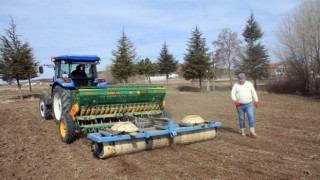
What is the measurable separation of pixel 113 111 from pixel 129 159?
223 cm

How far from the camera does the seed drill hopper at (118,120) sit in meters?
6.51

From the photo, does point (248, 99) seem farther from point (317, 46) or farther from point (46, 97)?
point (317, 46)

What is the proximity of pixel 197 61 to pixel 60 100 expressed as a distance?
25.8 m

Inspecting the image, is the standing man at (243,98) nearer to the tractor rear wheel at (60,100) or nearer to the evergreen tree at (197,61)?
the tractor rear wheel at (60,100)

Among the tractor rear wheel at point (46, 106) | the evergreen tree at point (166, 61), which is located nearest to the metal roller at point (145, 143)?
the tractor rear wheel at point (46, 106)

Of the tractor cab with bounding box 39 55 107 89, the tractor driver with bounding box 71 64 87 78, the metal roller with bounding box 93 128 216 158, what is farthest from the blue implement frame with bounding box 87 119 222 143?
the tractor driver with bounding box 71 64 87 78

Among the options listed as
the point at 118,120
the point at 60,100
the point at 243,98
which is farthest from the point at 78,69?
the point at 243,98

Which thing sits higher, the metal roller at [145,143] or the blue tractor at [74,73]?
the blue tractor at [74,73]

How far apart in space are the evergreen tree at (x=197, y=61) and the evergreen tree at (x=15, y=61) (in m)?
15.6

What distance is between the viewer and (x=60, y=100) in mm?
9727

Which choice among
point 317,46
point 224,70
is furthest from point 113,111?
point 224,70

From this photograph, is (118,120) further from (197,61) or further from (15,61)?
(197,61)

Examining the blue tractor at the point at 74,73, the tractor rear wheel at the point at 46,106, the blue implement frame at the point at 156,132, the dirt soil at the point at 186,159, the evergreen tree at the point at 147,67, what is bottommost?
the dirt soil at the point at 186,159

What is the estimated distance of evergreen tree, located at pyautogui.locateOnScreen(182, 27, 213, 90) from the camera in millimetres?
34125
